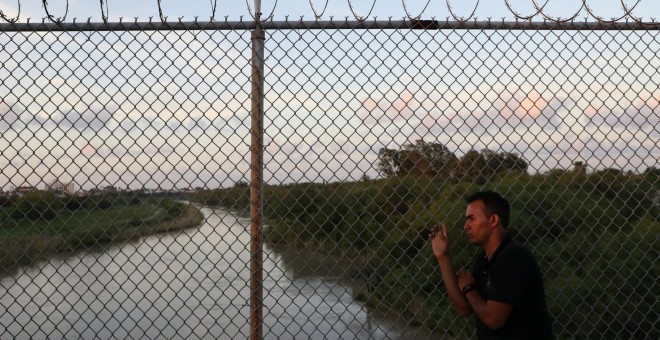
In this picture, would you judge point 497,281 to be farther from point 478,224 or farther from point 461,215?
point 461,215

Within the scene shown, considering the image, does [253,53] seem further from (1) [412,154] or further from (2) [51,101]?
(1) [412,154]

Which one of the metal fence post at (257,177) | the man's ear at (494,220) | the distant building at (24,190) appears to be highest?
the man's ear at (494,220)

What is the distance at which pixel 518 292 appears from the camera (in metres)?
2.73

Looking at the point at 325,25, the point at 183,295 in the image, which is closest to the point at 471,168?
the point at 325,25

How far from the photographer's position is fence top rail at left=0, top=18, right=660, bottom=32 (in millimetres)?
3523

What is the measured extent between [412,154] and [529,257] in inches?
82.7

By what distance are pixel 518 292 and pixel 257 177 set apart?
148cm

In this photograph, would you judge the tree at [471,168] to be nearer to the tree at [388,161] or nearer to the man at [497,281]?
the tree at [388,161]

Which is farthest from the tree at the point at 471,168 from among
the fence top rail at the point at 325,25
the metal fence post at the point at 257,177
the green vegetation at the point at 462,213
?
the metal fence post at the point at 257,177

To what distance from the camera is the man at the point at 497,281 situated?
2746 millimetres

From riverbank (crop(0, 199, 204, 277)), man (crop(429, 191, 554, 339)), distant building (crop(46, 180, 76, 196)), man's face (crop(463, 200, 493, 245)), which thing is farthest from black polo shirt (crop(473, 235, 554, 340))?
distant building (crop(46, 180, 76, 196))

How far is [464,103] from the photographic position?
158 inches

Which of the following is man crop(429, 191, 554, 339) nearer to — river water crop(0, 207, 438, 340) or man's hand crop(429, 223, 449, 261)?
man's hand crop(429, 223, 449, 261)

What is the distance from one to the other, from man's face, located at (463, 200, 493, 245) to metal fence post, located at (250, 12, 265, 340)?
113cm
